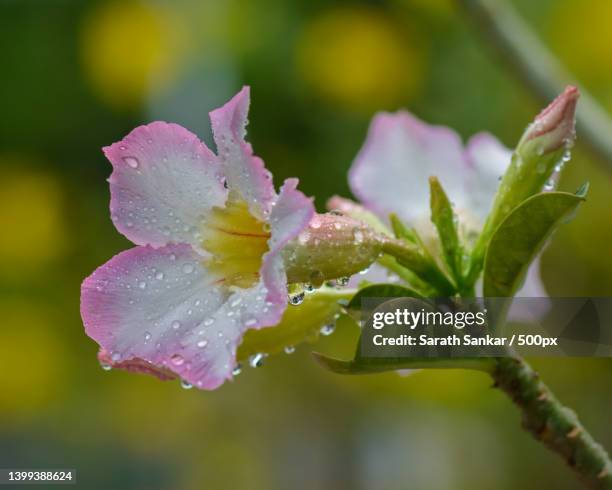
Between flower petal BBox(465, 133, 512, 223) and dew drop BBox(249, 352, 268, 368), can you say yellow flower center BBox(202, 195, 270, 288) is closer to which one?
dew drop BBox(249, 352, 268, 368)

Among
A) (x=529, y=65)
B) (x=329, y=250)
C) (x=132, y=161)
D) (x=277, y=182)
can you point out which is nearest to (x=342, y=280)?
(x=329, y=250)

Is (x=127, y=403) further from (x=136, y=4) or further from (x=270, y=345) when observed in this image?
(x=270, y=345)

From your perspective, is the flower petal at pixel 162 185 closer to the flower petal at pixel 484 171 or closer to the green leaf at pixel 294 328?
the green leaf at pixel 294 328

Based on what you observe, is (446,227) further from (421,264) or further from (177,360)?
(177,360)

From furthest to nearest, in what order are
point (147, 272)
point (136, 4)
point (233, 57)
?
point (136, 4)
point (233, 57)
point (147, 272)

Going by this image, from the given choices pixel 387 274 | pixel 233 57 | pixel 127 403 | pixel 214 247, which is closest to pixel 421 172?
pixel 387 274
